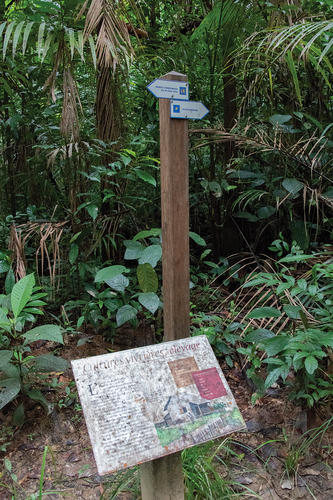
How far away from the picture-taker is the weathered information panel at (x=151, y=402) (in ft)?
3.91

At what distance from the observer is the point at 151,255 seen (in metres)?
2.16

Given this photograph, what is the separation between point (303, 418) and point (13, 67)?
318cm

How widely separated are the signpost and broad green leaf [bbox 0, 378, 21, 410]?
2.53ft

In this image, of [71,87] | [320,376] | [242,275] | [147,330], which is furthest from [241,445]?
[71,87]

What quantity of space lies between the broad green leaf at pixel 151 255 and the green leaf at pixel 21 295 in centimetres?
63

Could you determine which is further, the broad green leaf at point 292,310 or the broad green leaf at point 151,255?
the broad green leaf at point 151,255

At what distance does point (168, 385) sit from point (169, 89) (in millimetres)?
1199

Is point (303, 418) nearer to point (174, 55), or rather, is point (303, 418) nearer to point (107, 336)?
point (107, 336)

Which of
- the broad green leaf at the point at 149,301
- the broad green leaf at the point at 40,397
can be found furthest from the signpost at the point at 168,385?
the broad green leaf at the point at 40,397

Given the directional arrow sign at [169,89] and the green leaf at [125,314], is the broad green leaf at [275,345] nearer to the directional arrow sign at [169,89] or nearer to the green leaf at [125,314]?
the green leaf at [125,314]

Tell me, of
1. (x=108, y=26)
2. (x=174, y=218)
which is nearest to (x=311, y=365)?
(x=174, y=218)

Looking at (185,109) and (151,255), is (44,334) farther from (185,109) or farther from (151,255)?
(185,109)

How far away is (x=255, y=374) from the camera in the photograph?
2131mm

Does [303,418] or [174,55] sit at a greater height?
[174,55]
